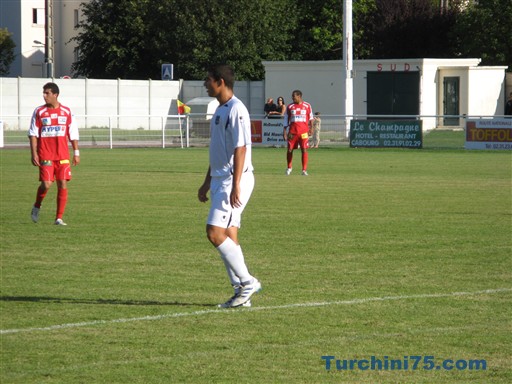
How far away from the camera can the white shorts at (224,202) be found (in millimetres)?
9547

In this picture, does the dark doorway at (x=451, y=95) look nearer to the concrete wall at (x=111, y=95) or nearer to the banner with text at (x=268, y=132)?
the concrete wall at (x=111, y=95)

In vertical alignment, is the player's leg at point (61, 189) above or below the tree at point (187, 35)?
below

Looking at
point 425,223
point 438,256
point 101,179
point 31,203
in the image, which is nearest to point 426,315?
point 438,256

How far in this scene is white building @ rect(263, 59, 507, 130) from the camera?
55.7 m

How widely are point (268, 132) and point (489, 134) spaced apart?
8437 millimetres

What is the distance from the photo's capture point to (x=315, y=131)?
4244 centimetres

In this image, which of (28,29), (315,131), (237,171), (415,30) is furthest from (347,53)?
(28,29)

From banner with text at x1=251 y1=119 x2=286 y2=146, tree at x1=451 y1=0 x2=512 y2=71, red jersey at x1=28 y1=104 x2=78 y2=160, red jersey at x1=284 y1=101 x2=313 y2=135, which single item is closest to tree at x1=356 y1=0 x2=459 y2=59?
tree at x1=451 y1=0 x2=512 y2=71

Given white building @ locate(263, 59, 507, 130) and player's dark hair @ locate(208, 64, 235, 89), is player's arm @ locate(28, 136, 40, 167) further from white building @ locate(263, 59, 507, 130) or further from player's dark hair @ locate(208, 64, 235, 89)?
white building @ locate(263, 59, 507, 130)

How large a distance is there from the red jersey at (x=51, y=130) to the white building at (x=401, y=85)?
131ft

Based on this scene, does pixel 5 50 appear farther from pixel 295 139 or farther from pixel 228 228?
pixel 228 228

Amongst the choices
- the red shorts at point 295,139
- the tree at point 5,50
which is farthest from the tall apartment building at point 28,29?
the red shorts at point 295,139

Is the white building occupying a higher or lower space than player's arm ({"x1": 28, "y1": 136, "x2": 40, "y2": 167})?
higher

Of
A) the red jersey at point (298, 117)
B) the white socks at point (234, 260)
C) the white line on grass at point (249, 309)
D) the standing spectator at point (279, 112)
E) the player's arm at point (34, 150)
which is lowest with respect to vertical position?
the white line on grass at point (249, 309)
